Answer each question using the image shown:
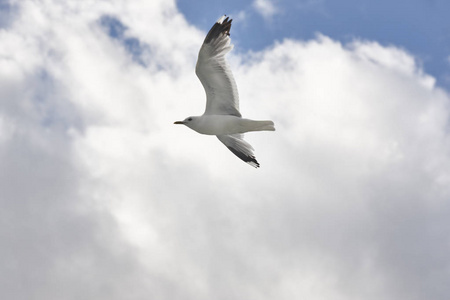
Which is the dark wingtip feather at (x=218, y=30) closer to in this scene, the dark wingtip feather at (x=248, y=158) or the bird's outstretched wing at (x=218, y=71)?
the bird's outstretched wing at (x=218, y=71)

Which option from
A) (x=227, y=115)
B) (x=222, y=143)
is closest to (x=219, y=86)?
(x=227, y=115)

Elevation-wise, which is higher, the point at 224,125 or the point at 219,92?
the point at 219,92

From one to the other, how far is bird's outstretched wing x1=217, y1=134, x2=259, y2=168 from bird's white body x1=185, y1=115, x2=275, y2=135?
5.99ft

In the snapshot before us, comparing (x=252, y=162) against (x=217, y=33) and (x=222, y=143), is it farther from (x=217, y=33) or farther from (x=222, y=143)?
(x=217, y=33)

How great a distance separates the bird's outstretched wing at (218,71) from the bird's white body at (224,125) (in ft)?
1.80

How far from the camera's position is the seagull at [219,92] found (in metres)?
22.3

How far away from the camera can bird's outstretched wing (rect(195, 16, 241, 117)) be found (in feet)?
72.9

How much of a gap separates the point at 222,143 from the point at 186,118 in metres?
2.39

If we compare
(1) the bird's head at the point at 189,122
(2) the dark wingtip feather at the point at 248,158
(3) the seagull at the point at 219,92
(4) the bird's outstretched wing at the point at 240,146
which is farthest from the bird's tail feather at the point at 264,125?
Result: (2) the dark wingtip feather at the point at 248,158

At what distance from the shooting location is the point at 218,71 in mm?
22484

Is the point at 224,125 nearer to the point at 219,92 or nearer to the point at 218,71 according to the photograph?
the point at 219,92

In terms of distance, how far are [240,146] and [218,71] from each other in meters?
3.80

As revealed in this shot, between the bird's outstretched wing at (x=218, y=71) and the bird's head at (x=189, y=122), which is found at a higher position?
the bird's outstretched wing at (x=218, y=71)

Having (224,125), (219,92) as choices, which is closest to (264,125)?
(224,125)
